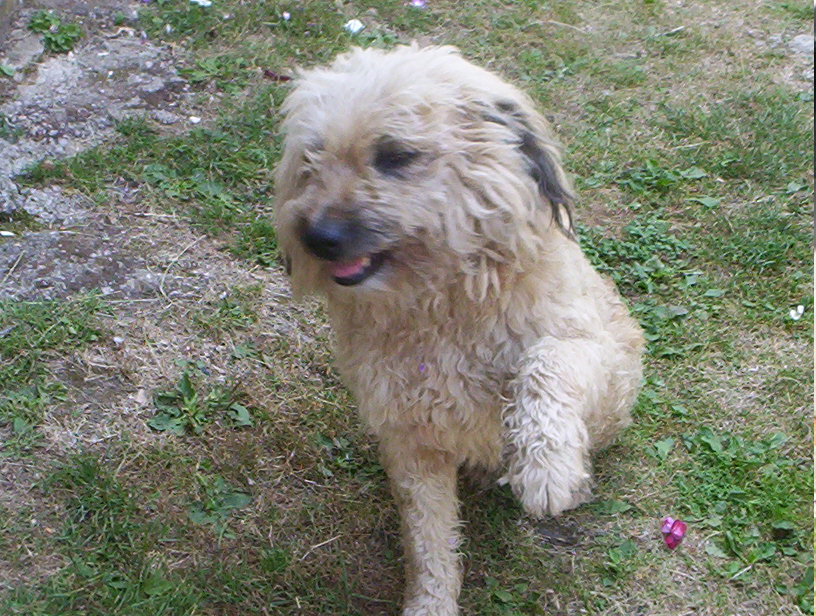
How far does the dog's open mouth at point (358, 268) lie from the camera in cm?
255

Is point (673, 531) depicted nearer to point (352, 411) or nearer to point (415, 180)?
point (352, 411)

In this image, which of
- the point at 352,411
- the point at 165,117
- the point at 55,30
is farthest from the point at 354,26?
the point at 352,411

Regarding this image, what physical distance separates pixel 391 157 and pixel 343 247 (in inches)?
10.6

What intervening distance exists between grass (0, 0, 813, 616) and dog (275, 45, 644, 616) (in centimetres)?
50

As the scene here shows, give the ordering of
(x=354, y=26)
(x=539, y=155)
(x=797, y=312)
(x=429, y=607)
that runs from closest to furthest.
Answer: (x=539, y=155)
(x=429, y=607)
(x=797, y=312)
(x=354, y=26)

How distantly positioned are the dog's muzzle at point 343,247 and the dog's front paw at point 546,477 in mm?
632

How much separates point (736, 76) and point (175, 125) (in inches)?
126

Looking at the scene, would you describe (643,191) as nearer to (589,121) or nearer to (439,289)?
(589,121)

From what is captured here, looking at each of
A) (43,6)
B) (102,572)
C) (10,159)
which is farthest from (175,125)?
(102,572)

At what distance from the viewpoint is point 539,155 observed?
2723 mm

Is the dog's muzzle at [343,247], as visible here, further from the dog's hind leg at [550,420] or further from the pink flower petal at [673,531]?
the pink flower petal at [673,531]

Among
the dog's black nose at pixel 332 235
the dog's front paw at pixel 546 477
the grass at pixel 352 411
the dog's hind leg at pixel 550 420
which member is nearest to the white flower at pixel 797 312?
the grass at pixel 352 411

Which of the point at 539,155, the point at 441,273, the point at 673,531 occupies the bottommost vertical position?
the point at 673,531

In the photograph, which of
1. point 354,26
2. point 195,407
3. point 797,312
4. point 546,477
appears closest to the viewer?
point 546,477
